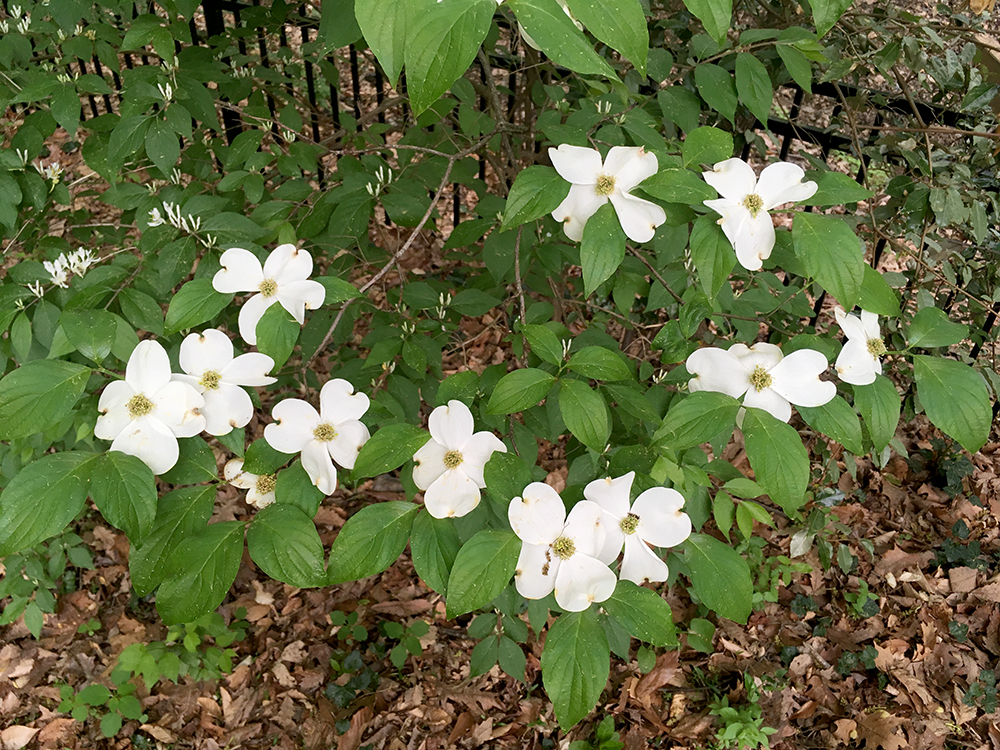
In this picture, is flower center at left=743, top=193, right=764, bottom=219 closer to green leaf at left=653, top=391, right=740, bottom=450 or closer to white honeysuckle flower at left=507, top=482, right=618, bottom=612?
green leaf at left=653, top=391, right=740, bottom=450

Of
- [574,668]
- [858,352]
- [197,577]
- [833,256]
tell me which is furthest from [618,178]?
[197,577]

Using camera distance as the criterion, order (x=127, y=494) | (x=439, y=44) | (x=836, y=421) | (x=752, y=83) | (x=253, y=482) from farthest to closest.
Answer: (x=752, y=83) → (x=253, y=482) → (x=836, y=421) → (x=127, y=494) → (x=439, y=44)

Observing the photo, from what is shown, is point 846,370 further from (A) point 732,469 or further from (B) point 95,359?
(B) point 95,359

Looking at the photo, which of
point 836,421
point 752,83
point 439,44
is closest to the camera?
point 439,44

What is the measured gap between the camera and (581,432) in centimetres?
97

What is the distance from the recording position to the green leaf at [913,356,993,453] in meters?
0.96

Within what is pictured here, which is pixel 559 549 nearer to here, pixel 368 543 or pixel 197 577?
pixel 368 543

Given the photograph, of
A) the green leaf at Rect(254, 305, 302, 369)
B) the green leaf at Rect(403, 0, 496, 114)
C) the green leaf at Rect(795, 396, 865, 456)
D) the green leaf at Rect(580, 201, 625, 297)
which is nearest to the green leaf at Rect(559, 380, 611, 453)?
the green leaf at Rect(580, 201, 625, 297)

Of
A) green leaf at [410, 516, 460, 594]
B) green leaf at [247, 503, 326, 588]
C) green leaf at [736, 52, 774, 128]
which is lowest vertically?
green leaf at [410, 516, 460, 594]

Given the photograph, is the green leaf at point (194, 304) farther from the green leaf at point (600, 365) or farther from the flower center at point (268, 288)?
the green leaf at point (600, 365)

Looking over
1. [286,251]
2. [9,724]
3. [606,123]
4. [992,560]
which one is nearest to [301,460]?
[286,251]

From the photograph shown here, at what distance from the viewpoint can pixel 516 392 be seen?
965 millimetres

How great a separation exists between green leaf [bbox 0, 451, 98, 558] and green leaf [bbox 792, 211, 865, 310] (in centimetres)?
87

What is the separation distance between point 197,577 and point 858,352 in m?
0.86
